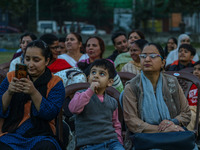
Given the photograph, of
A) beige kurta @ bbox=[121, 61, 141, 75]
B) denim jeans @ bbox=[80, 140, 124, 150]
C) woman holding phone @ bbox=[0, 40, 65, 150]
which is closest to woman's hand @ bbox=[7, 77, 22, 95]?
woman holding phone @ bbox=[0, 40, 65, 150]

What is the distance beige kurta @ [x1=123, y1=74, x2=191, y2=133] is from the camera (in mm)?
3361

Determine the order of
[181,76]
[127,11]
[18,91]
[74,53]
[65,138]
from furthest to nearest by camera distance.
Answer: [127,11]
[74,53]
[181,76]
[65,138]
[18,91]

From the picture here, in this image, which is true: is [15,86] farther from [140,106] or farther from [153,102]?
[153,102]

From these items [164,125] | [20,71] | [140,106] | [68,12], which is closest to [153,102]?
[140,106]

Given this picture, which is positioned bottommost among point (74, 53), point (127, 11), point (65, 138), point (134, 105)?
point (65, 138)

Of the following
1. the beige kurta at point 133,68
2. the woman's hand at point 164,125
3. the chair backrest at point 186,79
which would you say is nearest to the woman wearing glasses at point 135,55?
the beige kurta at point 133,68

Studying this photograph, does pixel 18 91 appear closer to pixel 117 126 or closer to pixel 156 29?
pixel 117 126

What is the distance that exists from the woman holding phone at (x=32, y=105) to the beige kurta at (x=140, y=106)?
62cm

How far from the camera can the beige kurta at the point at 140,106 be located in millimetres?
3361

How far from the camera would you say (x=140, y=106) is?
3.42 m

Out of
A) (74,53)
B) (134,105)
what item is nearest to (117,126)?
(134,105)

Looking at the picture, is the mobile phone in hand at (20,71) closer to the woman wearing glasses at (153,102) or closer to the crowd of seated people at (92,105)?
the crowd of seated people at (92,105)

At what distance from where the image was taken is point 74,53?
633 centimetres

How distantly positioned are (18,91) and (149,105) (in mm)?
1181
